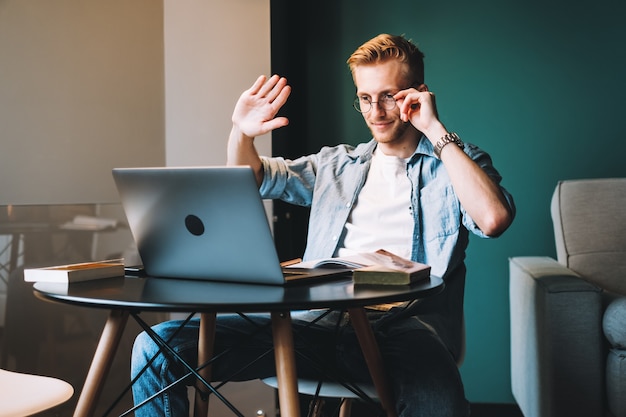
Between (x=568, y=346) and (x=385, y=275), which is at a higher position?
(x=385, y=275)

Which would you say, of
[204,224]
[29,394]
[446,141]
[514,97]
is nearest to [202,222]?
[204,224]

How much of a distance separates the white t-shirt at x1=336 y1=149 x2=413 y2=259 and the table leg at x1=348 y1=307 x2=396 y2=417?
412 mm

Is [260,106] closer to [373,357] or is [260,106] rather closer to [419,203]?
[419,203]

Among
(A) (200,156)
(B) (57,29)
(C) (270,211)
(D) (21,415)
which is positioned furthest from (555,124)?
(D) (21,415)

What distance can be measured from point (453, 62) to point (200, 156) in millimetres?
1119

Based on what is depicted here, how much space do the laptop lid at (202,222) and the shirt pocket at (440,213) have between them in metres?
0.71

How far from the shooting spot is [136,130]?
269 cm

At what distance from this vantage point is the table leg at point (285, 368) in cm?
126

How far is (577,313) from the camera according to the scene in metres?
2.23

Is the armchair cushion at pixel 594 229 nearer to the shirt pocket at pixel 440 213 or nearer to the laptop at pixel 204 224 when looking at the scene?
the shirt pocket at pixel 440 213

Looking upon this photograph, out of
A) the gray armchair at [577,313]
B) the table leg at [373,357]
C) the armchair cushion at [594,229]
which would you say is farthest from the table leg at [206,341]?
the armchair cushion at [594,229]

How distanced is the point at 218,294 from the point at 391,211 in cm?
88

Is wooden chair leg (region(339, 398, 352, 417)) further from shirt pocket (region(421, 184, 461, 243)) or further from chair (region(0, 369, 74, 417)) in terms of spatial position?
chair (region(0, 369, 74, 417))

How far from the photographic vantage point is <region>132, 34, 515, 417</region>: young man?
158 cm
